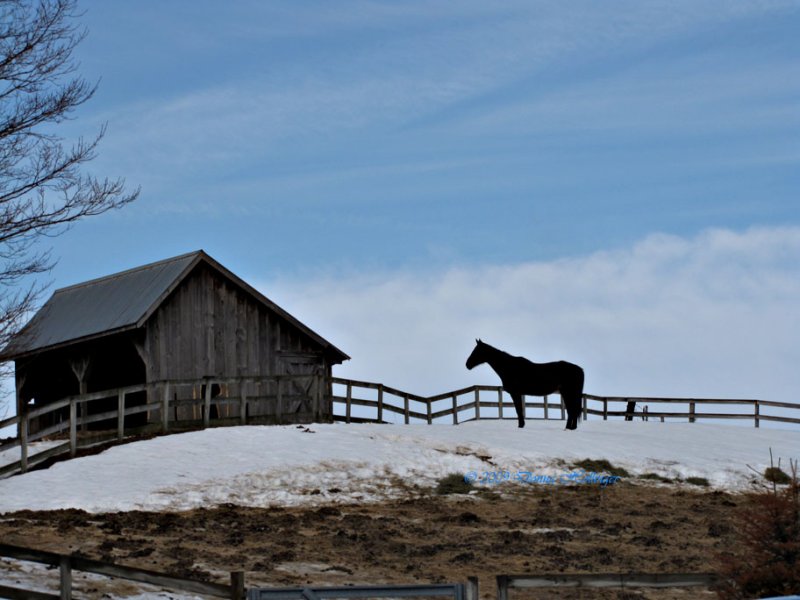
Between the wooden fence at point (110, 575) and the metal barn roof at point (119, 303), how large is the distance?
1792 cm

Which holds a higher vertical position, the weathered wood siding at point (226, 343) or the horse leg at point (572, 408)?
the weathered wood siding at point (226, 343)

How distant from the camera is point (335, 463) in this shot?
1058 inches

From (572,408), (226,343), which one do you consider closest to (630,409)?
(572,408)

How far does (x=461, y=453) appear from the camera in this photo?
96.0ft

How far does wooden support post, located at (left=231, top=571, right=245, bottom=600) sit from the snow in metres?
10.7

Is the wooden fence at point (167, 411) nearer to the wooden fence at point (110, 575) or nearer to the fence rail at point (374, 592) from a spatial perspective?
the wooden fence at point (110, 575)

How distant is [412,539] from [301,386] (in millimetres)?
16401

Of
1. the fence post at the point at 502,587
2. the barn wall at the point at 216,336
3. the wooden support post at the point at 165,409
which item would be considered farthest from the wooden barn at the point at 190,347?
the fence post at the point at 502,587

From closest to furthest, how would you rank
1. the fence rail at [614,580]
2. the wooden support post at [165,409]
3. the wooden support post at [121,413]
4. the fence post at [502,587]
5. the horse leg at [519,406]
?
the fence post at [502,587], the fence rail at [614,580], the wooden support post at [121,413], the wooden support post at [165,409], the horse leg at [519,406]

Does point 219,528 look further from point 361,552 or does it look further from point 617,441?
point 617,441

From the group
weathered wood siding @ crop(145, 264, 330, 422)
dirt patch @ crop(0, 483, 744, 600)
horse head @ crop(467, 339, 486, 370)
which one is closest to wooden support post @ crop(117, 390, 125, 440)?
weathered wood siding @ crop(145, 264, 330, 422)

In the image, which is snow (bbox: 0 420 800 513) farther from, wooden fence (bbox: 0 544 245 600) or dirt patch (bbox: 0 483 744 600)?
wooden fence (bbox: 0 544 245 600)

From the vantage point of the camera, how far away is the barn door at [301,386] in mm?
34469

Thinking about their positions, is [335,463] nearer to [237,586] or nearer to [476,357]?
[476,357]
